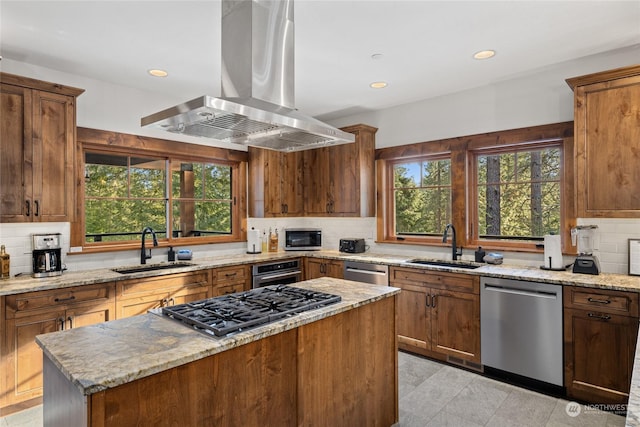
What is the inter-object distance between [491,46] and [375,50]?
35.9 inches

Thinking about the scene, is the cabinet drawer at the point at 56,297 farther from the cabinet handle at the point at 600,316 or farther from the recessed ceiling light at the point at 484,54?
the cabinet handle at the point at 600,316

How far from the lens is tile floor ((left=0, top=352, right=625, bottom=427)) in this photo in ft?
8.55

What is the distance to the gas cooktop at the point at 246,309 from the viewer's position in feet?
5.72

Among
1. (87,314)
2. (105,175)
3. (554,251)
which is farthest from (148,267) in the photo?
(554,251)

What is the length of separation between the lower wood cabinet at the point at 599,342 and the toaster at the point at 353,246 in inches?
90.5

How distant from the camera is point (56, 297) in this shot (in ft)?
9.34

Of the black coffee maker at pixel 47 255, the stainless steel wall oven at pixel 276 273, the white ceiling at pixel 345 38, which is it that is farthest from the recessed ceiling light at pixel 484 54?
the black coffee maker at pixel 47 255

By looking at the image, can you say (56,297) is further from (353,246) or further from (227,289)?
(353,246)

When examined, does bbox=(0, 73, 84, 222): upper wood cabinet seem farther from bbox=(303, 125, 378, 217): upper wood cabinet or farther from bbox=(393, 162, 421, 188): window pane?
bbox=(393, 162, 421, 188): window pane

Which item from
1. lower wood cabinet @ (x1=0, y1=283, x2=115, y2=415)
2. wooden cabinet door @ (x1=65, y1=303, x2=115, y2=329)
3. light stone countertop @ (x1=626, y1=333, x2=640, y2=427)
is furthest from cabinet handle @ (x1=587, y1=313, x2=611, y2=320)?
lower wood cabinet @ (x1=0, y1=283, x2=115, y2=415)

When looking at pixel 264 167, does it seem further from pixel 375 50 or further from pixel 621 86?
pixel 621 86

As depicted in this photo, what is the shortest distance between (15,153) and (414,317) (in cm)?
375

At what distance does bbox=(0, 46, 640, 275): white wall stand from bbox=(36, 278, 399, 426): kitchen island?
2030 millimetres

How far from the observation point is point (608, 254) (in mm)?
3178
